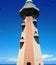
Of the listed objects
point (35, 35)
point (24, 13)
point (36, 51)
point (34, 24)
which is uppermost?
point (24, 13)

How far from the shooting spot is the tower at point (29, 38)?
20312 millimetres

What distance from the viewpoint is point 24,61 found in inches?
797

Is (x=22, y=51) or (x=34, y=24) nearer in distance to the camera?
(x=22, y=51)

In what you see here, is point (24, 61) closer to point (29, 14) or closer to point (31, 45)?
point (31, 45)

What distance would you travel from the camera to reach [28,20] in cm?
2252

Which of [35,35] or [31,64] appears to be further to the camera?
[35,35]

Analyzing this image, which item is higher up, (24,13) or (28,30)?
(24,13)

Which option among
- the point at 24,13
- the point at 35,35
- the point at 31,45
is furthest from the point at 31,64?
the point at 24,13

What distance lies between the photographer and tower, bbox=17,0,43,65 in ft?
66.6

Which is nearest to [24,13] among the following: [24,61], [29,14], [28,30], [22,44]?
[29,14]

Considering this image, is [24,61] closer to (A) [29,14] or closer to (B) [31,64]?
(B) [31,64]

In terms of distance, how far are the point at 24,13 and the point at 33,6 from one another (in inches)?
61.2

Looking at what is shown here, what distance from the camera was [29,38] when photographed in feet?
70.0

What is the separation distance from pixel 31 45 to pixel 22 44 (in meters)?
1.42
